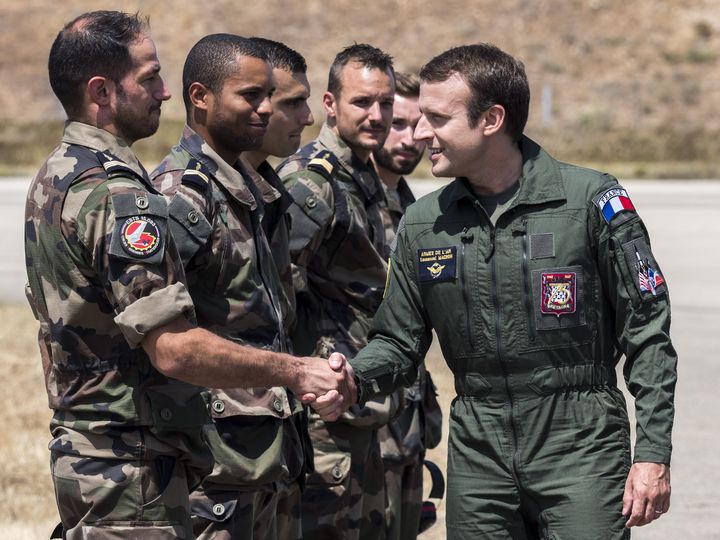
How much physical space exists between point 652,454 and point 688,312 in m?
9.95

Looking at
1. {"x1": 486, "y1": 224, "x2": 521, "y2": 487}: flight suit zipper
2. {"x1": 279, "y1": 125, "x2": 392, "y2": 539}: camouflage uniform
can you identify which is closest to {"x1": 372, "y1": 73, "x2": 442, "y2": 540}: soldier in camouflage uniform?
{"x1": 279, "y1": 125, "x2": 392, "y2": 539}: camouflage uniform

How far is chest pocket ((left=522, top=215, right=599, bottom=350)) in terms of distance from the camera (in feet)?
12.2

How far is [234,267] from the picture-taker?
13.5ft

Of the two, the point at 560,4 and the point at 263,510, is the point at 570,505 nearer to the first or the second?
the point at 263,510

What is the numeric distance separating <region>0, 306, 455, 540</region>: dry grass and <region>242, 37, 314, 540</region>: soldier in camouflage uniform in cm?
195

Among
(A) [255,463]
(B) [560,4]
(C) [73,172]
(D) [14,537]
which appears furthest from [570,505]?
(B) [560,4]

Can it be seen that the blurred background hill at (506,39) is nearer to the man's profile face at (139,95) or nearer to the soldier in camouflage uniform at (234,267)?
the soldier in camouflage uniform at (234,267)

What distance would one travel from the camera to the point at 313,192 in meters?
5.16

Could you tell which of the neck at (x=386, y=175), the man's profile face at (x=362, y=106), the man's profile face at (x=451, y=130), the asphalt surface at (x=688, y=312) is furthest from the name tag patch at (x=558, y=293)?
the asphalt surface at (x=688, y=312)

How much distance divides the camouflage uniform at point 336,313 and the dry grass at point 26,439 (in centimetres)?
141

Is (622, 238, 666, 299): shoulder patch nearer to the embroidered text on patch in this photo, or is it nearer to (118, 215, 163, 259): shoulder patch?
the embroidered text on patch

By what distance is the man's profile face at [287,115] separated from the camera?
504 centimetres

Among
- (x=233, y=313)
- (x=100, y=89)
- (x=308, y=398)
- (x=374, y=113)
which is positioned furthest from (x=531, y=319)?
(x=374, y=113)

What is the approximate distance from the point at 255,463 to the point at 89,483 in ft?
2.34
